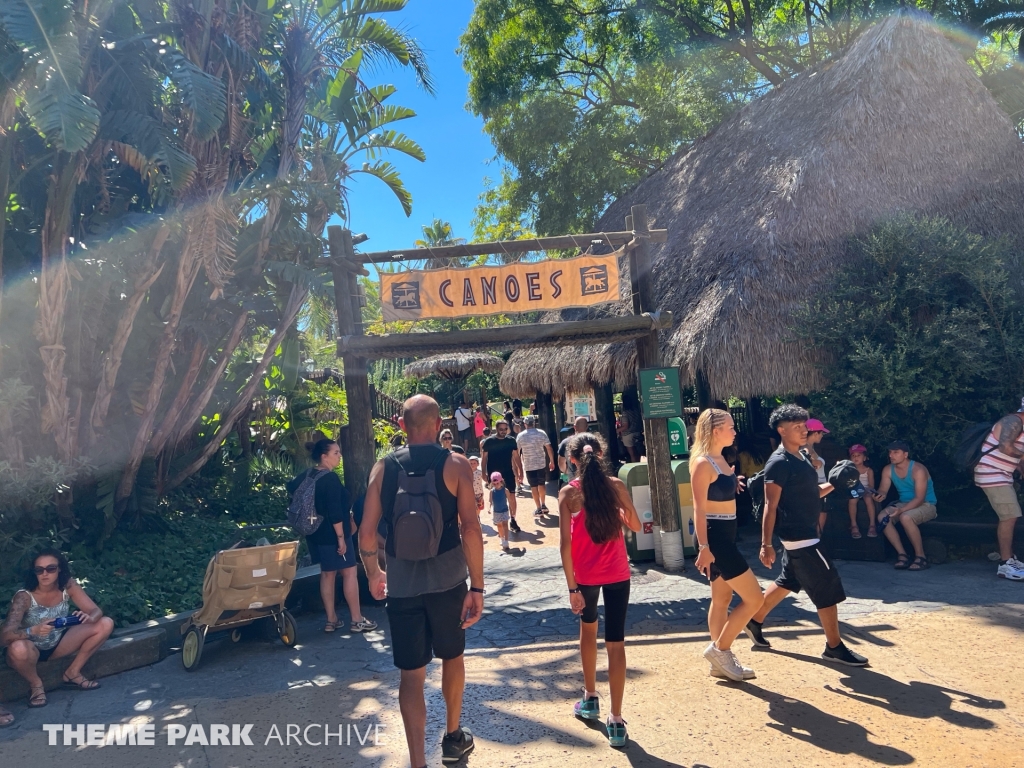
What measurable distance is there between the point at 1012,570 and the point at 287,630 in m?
6.29

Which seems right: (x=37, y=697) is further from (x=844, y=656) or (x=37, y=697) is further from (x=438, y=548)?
(x=844, y=656)

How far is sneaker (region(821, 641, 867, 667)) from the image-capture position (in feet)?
16.4

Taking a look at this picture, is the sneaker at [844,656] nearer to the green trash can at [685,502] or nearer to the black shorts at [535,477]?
the green trash can at [685,502]

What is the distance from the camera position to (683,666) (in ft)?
17.3

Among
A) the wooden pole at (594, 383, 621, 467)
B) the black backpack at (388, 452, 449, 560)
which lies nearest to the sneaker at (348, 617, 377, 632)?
the black backpack at (388, 452, 449, 560)

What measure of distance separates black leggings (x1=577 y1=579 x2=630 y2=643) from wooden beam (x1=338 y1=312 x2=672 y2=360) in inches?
160

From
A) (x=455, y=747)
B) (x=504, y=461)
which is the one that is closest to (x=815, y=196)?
(x=504, y=461)

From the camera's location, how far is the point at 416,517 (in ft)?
11.9

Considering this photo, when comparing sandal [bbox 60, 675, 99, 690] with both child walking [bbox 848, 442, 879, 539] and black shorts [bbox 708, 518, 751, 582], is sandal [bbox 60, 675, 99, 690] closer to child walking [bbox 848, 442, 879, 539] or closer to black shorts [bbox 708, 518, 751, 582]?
black shorts [bbox 708, 518, 751, 582]

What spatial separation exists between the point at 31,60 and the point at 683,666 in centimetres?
709

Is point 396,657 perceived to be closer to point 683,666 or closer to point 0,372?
point 683,666

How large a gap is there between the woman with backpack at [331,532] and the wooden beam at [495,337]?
153cm

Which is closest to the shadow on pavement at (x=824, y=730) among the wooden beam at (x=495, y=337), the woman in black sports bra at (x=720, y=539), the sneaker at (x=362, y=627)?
the woman in black sports bra at (x=720, y=539)

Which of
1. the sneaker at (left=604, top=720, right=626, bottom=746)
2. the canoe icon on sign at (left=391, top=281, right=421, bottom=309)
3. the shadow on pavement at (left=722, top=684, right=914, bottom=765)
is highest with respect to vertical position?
the canoe icon on sign at (left=391, top=281, right=421, bottom=309)
